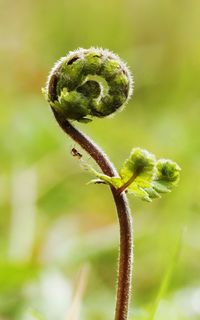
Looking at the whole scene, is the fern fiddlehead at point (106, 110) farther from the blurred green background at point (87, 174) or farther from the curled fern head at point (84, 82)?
the blurred green background at point (87, 174)

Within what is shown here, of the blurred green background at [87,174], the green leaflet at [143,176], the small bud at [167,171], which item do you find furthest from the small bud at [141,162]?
the blurred green background at [87,174]

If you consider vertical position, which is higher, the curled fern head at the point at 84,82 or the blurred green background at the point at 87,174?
the blurred green background at the point at 87,174

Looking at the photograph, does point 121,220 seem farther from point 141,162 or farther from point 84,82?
point 84,82

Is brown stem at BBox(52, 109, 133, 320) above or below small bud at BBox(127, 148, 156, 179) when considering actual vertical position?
below

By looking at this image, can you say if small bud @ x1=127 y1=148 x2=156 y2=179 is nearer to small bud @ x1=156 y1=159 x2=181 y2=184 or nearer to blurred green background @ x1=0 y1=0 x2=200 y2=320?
small bud @ x1=156 y1=159 x2=181 y2=184

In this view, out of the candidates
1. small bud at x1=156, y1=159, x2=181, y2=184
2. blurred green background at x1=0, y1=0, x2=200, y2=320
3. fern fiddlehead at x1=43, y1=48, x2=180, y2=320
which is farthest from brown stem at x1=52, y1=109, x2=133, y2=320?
blurred green background at x1=0, y1=0, x2=200, y2=320

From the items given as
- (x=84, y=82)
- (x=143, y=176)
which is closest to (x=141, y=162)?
(x=143, y=176)
